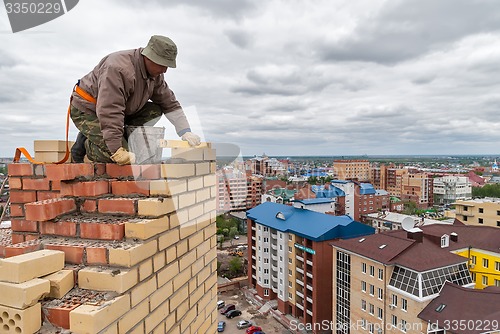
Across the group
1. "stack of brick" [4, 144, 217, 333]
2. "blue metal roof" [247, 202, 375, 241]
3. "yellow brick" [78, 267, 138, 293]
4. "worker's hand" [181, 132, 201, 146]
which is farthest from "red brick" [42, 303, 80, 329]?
"blue metal roof" [247, 202, 375, 241]

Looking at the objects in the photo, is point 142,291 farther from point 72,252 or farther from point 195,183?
point 195,183

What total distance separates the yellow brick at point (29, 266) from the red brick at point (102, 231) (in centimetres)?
18

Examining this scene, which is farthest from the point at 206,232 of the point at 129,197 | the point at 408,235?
the point at 408,235

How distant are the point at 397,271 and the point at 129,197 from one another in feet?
35.4

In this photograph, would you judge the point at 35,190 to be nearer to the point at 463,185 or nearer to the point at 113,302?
the point at 113,302

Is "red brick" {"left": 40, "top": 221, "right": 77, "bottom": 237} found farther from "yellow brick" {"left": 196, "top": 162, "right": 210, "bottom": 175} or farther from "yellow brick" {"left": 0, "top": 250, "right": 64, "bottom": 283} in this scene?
"yellow brick" {"left": 196, "top": 162, "right": 210, "bottom": 175}

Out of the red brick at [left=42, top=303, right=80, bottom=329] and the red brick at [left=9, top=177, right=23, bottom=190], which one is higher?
the red brick at [left=9, top=177, right=23, bottom=190]

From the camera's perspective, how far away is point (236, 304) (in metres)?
20.0

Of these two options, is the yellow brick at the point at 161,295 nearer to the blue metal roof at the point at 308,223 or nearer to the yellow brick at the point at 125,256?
the yellow brick at the point at 125,256

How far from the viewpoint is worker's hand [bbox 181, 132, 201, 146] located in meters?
2.45

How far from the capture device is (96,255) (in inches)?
61.2

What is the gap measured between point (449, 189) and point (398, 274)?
42.0m

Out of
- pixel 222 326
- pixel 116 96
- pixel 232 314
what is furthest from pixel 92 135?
pixel 232 314

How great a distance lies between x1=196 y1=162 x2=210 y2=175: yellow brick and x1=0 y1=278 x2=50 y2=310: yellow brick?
1163 millimetres
